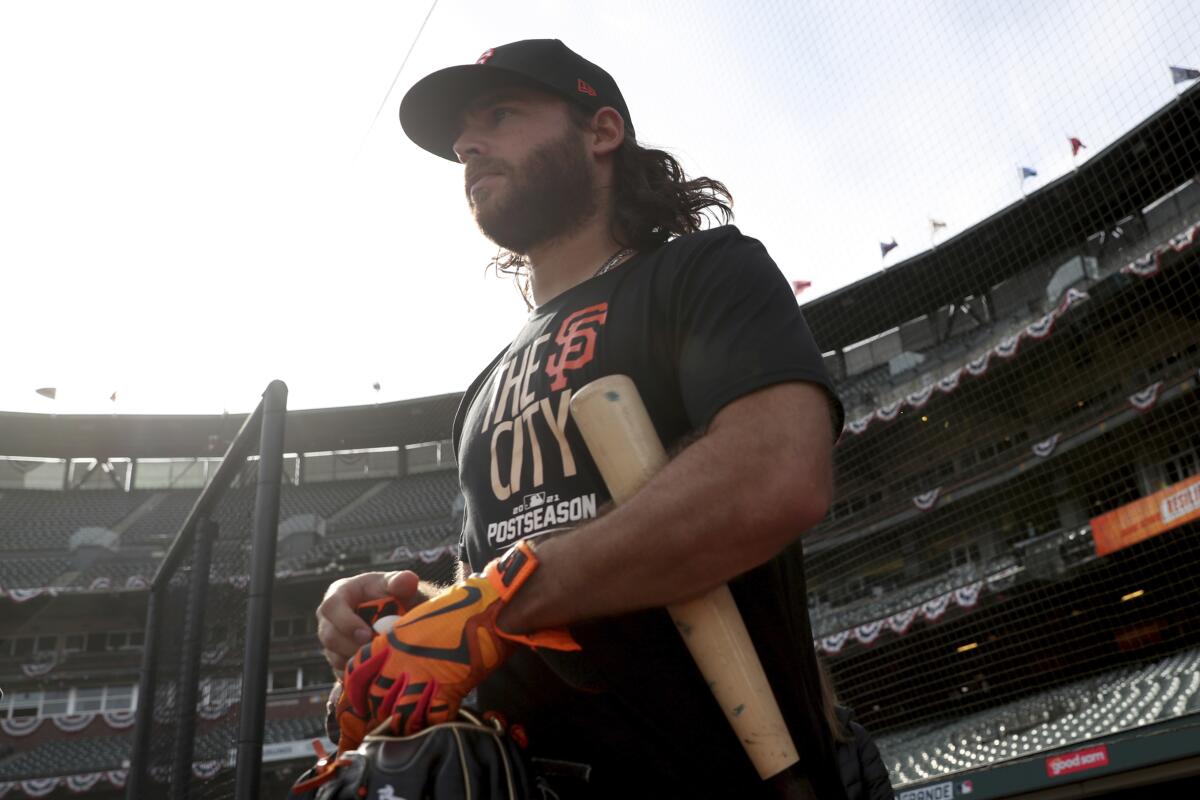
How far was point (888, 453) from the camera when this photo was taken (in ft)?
73.7

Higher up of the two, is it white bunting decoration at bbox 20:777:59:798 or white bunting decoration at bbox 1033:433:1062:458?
white bunting decoration at bbox 1033:433:1062:458

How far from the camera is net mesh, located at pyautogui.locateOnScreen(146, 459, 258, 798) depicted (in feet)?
8.84

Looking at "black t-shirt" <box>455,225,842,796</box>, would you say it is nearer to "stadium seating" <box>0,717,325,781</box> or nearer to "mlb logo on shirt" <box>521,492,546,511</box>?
"mlb logo on shirt" <box>521,492,546,511</box>

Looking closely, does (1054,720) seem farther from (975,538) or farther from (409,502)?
(409,502)

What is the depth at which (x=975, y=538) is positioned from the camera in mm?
20891

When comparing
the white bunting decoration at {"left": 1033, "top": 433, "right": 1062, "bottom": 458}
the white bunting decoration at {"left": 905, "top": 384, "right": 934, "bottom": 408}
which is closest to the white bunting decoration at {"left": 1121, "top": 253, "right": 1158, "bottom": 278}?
the white bunting decoration at {"left": 1033, "top": 433, "right": 1062, "bottom": 458}

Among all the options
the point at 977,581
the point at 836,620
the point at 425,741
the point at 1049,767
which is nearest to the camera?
Result: the point at 425,741

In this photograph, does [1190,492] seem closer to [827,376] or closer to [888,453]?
[888,453]

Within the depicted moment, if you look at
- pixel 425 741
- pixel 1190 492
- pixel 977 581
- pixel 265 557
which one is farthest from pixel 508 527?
pixel 977 581

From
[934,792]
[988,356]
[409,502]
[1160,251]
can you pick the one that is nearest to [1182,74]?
[1160,251]

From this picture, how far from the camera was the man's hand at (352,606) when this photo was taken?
1.30m

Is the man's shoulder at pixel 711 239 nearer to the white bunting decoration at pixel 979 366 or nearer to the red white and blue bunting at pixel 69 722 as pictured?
the white bunting decoration at pixel 979 366

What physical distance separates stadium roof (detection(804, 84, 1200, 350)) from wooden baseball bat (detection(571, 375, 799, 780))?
55.4ft

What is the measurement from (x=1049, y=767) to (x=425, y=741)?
12.8 m
